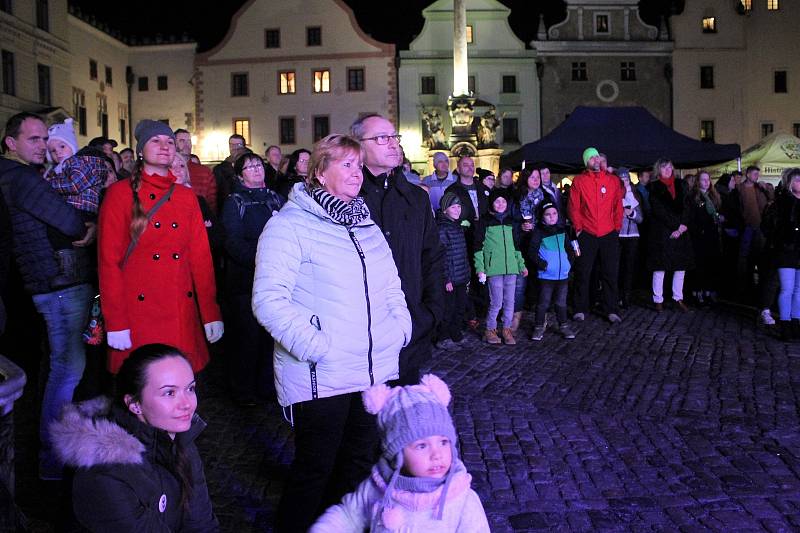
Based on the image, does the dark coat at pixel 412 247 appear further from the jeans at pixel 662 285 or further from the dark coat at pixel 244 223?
the jeans at pixel 662 285

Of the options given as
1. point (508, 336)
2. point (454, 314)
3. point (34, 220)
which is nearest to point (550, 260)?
point (508, 336)

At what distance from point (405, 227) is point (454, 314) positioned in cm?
549

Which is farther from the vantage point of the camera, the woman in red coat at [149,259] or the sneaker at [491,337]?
the sneaker at [491,337]

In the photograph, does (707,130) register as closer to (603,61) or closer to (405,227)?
(603,61)

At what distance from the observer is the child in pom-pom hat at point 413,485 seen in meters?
2.66

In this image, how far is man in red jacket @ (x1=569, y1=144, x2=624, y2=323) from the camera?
35.3 feet

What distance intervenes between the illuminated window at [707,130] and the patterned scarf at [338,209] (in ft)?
142

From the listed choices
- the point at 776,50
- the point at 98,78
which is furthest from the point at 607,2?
the point at 98,78

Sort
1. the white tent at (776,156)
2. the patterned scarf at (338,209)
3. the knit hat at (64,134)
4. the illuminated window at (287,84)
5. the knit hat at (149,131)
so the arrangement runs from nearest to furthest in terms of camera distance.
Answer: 1. the patterned scarf at (338,209)
2. the knit hat at (149,131)
3. the knit hat at (64,134)
4. the white tent at (776,156)
5. the illuminated window at (287,84)

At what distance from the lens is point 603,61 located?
1672 inches

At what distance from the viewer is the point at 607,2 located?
4191cm

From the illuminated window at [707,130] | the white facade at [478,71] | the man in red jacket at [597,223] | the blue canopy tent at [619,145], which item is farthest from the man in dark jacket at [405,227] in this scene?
the illuminated window at [707,130]

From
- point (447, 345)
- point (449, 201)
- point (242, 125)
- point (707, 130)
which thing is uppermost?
point (242, 125)

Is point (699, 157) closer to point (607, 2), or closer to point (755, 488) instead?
point (755, 488)
